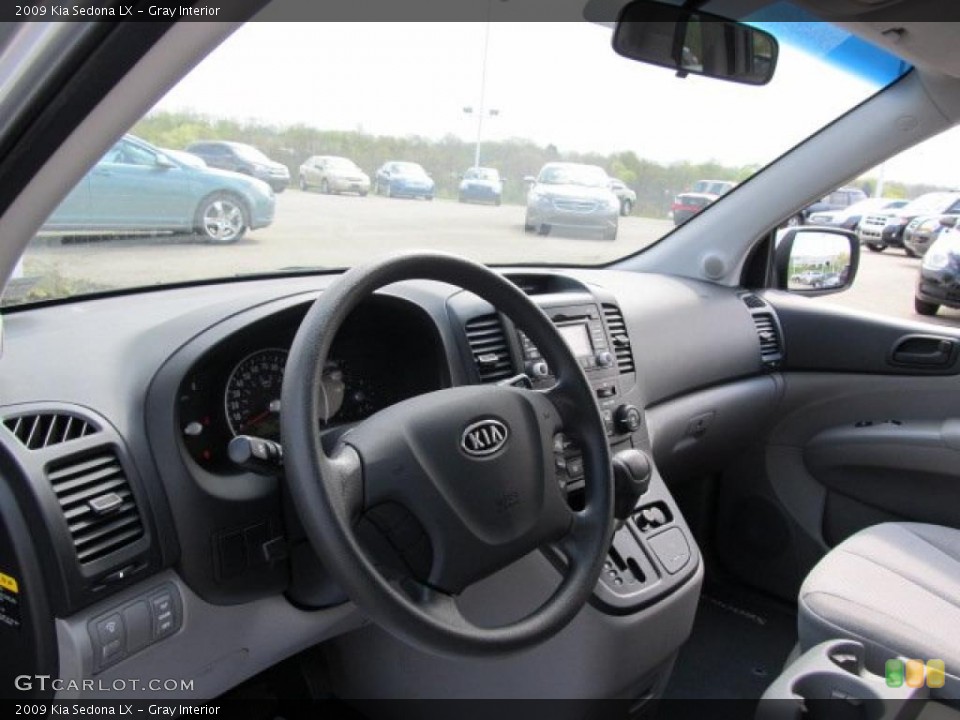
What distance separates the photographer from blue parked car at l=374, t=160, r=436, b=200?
109 inches

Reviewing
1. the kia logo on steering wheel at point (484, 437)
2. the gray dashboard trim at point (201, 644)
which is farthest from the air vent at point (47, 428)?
the kia logo on steering wheel at point (484, 437)

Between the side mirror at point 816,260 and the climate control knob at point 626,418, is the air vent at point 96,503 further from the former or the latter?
the side mirror at point 816,260

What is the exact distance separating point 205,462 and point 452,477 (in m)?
0.60

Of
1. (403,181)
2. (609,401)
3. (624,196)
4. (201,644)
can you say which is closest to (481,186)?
(403,181)

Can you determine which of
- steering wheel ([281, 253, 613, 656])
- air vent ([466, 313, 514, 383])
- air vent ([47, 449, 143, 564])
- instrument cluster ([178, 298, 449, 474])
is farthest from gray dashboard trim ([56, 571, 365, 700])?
air vent ([466, 313, 514, 383])

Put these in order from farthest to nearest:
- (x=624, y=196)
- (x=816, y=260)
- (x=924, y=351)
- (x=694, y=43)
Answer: (x=624, y=196)
(x=816, y=260)
(x=924, y=351)
(x=694, y=43)

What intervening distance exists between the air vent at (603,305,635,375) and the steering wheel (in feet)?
2.62

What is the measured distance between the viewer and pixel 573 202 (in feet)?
10.9

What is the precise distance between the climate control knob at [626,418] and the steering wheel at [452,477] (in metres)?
0.57

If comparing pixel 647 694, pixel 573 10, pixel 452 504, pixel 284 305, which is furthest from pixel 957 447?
pixel 284 305

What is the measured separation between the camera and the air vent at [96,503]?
129 cm

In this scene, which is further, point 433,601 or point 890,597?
point 890,597

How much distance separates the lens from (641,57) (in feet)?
6.46

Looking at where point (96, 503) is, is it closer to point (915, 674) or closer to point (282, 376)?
point (282, 376)
